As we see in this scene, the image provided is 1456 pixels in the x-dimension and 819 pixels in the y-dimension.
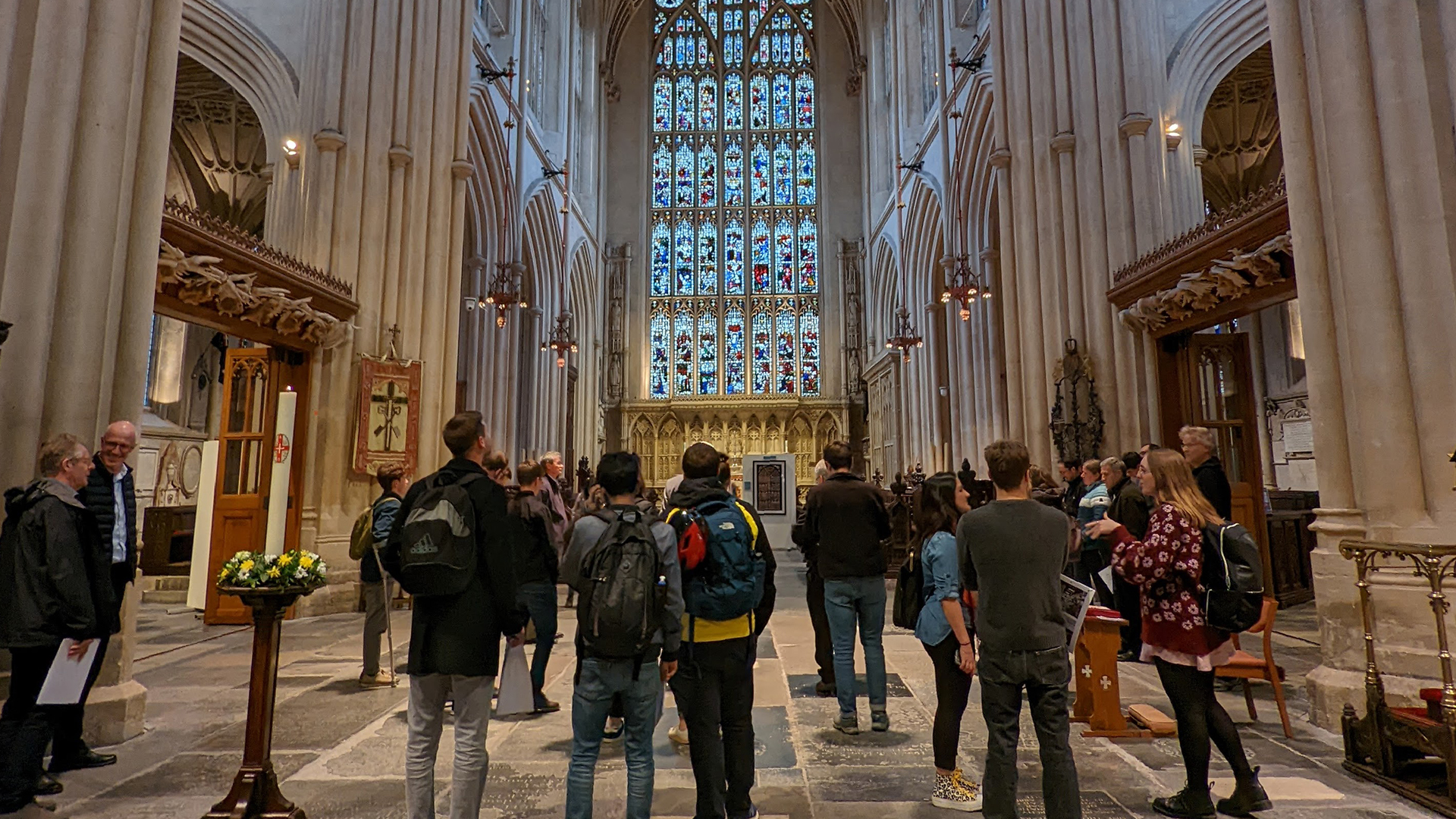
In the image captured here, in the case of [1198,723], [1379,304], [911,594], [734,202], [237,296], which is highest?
[734,202]

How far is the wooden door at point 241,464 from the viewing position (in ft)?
25.1

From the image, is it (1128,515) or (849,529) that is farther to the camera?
(1128,515)

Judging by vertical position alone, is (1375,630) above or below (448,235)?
below

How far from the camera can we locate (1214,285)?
6.47m

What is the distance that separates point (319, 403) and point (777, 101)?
843 inches

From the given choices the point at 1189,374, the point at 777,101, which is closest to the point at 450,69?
the point at 1189,374

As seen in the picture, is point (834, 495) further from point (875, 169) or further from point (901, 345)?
point (875, 169)

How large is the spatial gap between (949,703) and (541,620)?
7.75 ft

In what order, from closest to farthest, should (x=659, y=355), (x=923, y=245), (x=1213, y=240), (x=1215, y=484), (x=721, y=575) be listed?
(x=721, y=575) < (x=1215, y=484) < (x=1213, y=240) < (x=923, y=245) < (x=659, y=355)

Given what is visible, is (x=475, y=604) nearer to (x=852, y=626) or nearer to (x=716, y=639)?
(x=716, y=639)

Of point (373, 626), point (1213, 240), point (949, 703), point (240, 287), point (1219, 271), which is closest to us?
point (949, 703)

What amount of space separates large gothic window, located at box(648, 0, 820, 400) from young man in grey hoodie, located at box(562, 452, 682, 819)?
21.4 metres

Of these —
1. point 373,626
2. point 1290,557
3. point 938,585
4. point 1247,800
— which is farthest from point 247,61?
point 1290,557

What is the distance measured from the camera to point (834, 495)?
413 cm
